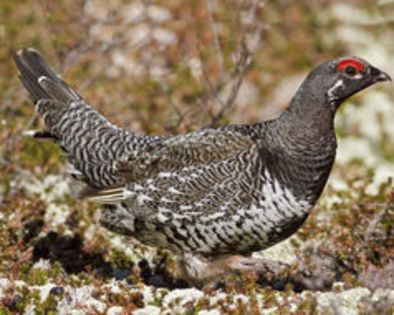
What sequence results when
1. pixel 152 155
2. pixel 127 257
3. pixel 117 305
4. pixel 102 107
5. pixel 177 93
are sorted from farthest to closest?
1. pixel 177 93
2. pixel 102 107
3. pixel 127 257
4. pixel 152 155
5. pixel 117 305

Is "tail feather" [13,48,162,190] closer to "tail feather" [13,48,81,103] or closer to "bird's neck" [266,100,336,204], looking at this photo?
"tail feather" [13,48,81,103]

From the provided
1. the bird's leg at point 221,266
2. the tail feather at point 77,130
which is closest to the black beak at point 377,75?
the bird's leg at point 221,266

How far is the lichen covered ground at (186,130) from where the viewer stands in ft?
16.1

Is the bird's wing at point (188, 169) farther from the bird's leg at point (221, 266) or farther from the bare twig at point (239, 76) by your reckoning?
the bare twig at point (239, 76)

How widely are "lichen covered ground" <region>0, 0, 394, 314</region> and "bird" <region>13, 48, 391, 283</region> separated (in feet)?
1.11

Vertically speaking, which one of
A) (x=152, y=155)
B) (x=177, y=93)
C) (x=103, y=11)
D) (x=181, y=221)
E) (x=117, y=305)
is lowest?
(x=117, y=305)

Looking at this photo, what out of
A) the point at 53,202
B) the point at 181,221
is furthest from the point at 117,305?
the point at 53,202

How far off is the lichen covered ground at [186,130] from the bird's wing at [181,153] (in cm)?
84

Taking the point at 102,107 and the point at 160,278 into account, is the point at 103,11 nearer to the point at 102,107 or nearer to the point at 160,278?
the point at 102,107

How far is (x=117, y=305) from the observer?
15.7ft

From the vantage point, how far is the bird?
536 cm

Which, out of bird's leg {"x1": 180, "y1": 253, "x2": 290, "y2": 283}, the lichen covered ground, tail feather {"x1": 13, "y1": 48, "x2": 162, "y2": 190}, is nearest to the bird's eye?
the lichen covered ground

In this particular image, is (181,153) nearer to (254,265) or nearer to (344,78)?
(254,265)

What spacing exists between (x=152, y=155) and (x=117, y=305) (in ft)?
4.90
